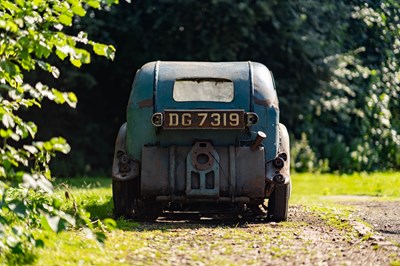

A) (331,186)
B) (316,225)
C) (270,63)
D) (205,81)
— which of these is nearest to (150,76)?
(205,81)

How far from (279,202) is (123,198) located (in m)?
1.65

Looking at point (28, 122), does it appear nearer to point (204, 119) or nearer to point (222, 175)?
point (204, 119)

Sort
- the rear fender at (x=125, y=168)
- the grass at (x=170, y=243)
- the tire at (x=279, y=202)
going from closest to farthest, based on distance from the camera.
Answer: the grass at (x=170, y=243), the rear fender at (x=125, y=168), the tire at (x=279, y=202)

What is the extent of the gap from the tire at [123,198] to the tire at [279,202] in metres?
1.49

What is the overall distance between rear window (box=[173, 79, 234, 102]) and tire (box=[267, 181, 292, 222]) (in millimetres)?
1087

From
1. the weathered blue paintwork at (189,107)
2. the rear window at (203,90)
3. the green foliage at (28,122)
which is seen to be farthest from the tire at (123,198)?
the green foliage at (28,122)

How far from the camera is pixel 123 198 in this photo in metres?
11.2

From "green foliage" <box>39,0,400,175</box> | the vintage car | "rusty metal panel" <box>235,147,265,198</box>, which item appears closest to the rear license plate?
the vintage car

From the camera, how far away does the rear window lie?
11.2 meters

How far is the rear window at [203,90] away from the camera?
1120 cm

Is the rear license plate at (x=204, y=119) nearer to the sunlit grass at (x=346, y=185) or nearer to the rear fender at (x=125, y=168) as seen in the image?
the rear fender at (x=125, y=168)

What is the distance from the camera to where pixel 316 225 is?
429 inches

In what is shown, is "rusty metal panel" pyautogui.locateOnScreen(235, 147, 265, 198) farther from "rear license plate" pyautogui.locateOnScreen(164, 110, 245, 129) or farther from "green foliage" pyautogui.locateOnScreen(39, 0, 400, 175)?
"green foliage" pyautogui.locateOnScreen(39, 0, 400, 175)

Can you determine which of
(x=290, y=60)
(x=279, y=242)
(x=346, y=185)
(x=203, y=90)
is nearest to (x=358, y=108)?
(x=290, y=60)
